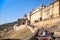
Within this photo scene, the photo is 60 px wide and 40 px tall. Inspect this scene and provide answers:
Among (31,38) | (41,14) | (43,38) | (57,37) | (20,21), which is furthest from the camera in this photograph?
(20,21)

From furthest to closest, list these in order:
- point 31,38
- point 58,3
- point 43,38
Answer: point 58,3
point 31,38
point 43,38

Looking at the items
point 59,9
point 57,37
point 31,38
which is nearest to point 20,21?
point 59,9

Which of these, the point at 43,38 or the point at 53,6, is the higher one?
Result: the point at 53,6

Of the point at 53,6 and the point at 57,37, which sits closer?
the point at 57,37

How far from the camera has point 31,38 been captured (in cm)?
1289

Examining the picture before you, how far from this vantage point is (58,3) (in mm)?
34031

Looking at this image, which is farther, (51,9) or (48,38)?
(51,9)

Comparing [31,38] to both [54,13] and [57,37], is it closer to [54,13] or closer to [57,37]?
[57,37]

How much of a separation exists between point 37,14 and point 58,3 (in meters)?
18.8

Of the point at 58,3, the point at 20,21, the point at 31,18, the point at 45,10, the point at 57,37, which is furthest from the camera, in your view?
the point at 31,18

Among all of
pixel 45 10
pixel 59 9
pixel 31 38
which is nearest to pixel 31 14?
pixel 45 10

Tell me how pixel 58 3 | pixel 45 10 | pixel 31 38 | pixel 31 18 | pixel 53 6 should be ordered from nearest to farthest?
1. pixel 31 38
2. pixel 58 3
3. pixel 53 6
4. pixel 45 10
5. pixel 31 18

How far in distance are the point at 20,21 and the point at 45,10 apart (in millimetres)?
10555

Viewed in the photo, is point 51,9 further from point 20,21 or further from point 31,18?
point 31,18
